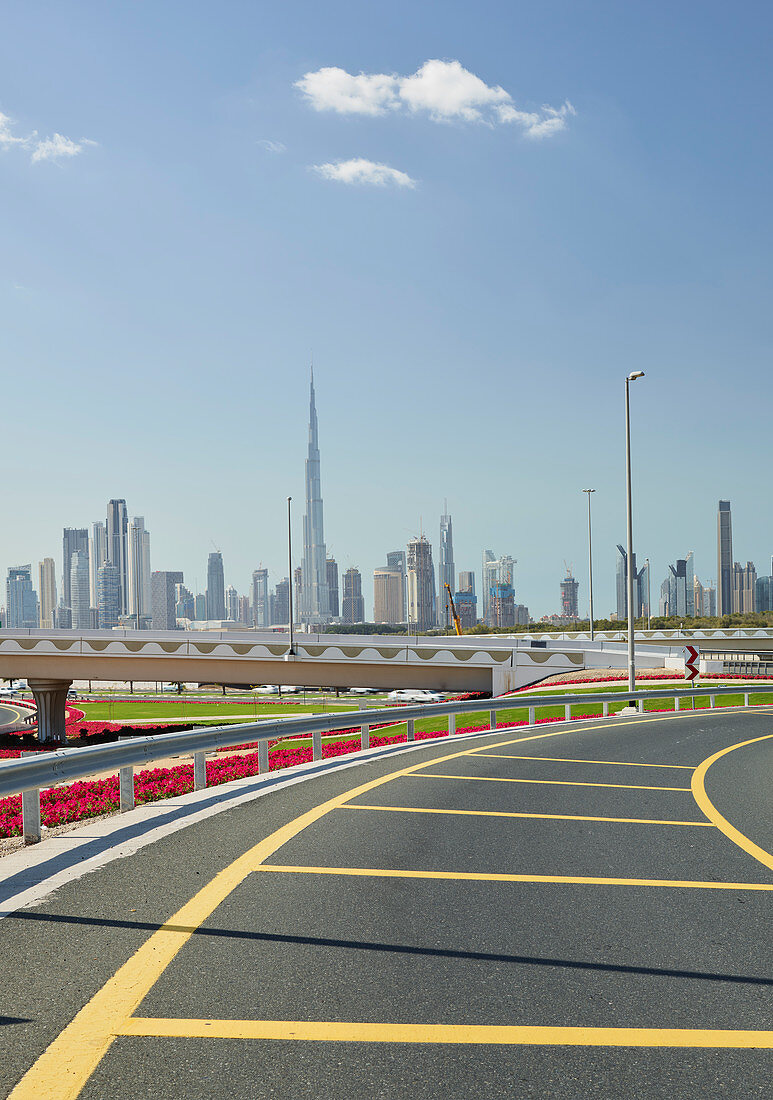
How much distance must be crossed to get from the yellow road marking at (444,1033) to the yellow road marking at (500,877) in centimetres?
262

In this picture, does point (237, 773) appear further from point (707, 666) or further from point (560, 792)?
point (707, 666)

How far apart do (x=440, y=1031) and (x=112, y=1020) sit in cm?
146

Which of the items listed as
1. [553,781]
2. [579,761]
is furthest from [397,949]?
[579,761]

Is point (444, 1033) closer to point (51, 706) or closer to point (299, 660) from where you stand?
point (299, 660)

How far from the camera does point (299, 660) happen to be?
4959 cm

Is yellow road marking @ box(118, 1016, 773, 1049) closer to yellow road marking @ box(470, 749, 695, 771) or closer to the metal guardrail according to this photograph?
the metal guardrail

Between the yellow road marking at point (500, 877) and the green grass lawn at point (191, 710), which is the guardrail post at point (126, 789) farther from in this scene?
the green grass lawn at point (191, 710)

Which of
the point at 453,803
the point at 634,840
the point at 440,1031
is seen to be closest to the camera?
the point at 440,1031

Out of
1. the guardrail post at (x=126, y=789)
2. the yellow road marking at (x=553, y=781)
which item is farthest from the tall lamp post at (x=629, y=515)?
the guardrail post at (x=126, y=789)

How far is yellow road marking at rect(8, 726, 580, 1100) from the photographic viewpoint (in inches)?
135

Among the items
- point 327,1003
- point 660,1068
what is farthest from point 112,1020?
point 660,1068

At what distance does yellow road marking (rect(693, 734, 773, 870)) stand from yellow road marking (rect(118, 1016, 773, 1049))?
3601 millimetres

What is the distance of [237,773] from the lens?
13469mm

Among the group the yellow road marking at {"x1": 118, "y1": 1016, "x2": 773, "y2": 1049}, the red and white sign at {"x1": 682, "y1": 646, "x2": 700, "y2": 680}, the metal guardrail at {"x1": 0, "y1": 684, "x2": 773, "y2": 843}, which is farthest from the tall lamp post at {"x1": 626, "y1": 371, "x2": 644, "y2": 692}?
the yellow road marking at {"x1": 118, "y1": 1016, "x2": 773, "y2": 1049}
